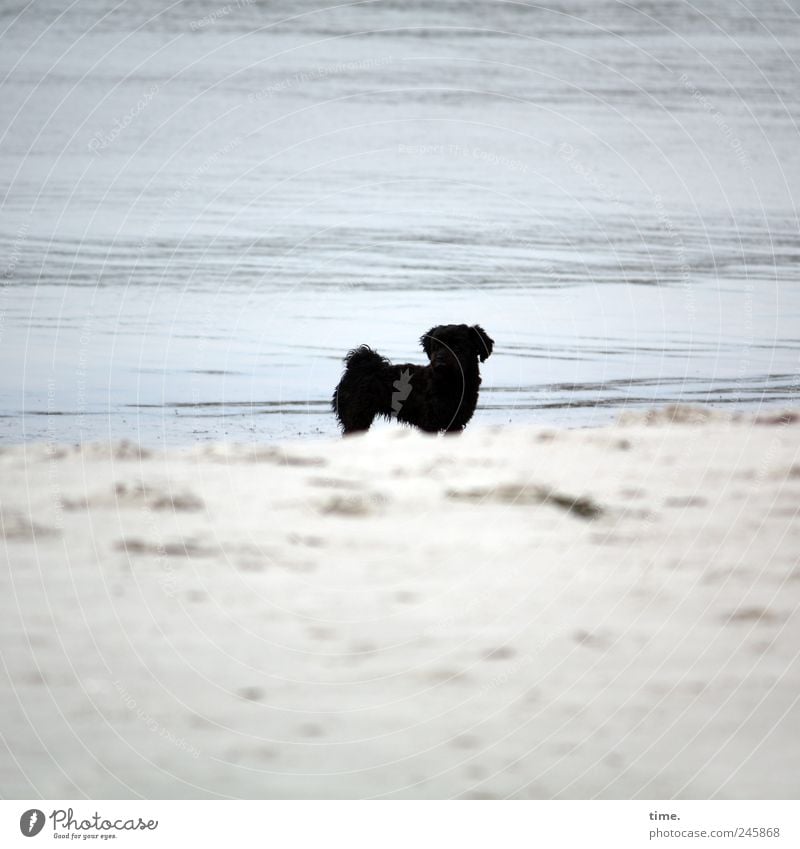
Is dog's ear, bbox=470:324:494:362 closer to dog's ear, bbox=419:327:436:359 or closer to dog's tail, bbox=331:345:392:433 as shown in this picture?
dog's ear, bbox=419:327:436:359

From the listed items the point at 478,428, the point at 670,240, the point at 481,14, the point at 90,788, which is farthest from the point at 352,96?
the point at 90,788

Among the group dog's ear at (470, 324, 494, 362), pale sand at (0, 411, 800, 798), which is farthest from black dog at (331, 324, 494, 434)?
pale sand at (0, 411, 800, 798)

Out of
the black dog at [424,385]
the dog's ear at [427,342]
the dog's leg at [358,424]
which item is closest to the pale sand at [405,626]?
the black dog at [424,385]

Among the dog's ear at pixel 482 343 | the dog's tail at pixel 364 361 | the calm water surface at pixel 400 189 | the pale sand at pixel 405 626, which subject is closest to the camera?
the pale sand at pixel 405 626

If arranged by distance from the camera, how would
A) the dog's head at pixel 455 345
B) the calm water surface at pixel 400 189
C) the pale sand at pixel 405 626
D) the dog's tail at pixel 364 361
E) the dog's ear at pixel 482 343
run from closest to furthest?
the pale sand at pixel 405 626 < the dog's head at pixel 455 345 < the dog's ear at pixel 482 343 < the dog's tail at pixel 364 361 < the calm water surface at pixel 400 189

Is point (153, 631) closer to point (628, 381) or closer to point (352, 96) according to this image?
point (628, 381)

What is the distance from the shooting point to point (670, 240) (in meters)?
13.9

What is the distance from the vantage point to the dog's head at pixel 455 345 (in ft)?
29.2

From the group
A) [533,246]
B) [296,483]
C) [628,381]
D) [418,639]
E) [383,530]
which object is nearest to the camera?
[418,639]

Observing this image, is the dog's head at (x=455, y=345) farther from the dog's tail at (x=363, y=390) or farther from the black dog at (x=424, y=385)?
the dog's tail at (x=363, y=390)

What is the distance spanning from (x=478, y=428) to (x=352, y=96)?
7.80 meters

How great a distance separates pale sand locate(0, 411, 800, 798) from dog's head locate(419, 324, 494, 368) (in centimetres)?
129

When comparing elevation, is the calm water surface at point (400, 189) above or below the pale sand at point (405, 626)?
above

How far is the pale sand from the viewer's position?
4613 millimetres
